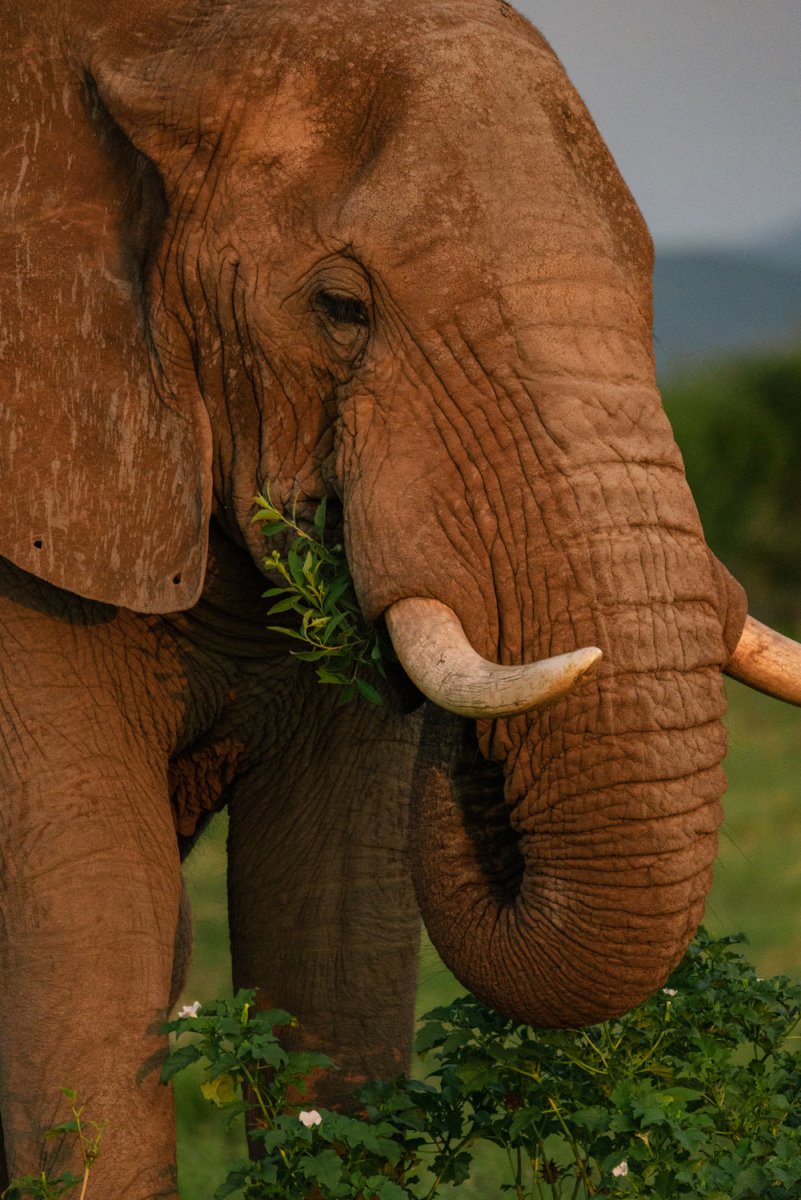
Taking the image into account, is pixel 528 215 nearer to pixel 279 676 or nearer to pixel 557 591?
pixel 557 591

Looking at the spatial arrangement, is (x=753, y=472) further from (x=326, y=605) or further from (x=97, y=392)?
(x=326, y=605)

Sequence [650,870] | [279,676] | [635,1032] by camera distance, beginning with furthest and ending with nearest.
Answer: [279,676] → [635,1032] → [650,870]

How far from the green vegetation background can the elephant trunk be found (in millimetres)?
690

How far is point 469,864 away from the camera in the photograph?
12.9 feet

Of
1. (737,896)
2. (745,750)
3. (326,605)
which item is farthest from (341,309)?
(745,750)

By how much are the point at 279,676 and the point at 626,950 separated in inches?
51.9

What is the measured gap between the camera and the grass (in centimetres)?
637

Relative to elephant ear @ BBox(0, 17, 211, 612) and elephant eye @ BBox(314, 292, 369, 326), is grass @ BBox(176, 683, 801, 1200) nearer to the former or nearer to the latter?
elephant ear @ BBox(0, 17, 211, 612)

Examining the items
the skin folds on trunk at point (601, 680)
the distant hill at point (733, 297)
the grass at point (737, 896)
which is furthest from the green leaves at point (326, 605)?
A: the distant hill at point (733, 297)

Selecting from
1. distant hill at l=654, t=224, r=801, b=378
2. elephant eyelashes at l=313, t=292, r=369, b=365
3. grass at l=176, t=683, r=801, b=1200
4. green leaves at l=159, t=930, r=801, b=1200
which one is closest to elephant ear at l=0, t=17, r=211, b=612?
elephant eyelashes at l=313, t=292, r=369, b=365

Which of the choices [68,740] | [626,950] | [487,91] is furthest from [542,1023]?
[487,91]

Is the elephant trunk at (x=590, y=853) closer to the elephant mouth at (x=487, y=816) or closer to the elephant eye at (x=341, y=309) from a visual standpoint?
the elephant mouth at (x=487, y=816)

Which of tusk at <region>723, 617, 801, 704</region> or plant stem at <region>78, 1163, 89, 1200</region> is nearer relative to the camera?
tusk at <region>723, 617, 801, 704</region>

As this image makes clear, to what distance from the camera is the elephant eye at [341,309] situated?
3.84m
